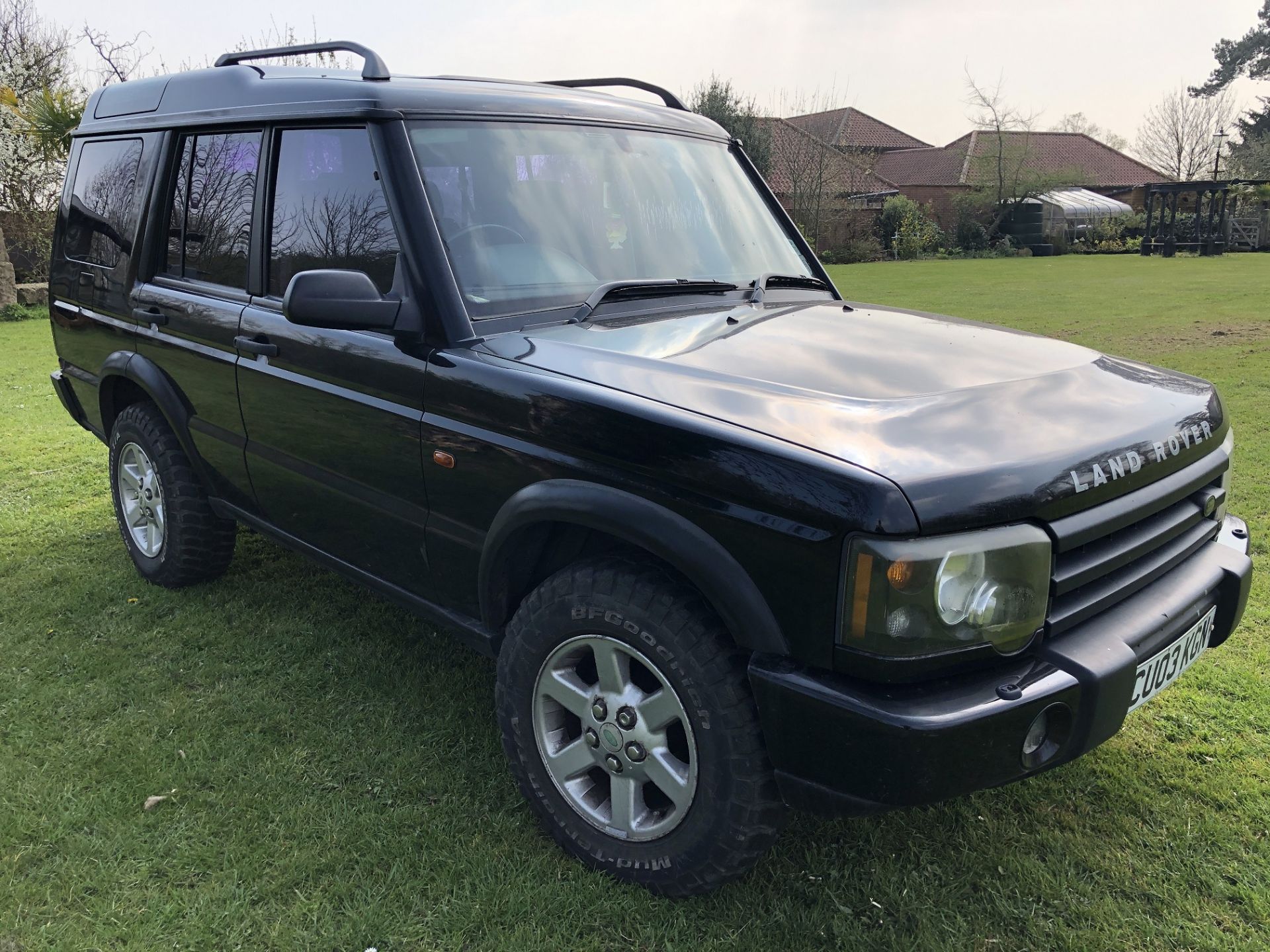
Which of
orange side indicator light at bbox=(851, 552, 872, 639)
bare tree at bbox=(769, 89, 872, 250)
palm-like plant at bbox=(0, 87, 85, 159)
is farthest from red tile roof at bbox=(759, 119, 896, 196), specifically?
orange side indicator light at bbox=(851, 552, 872, 639)

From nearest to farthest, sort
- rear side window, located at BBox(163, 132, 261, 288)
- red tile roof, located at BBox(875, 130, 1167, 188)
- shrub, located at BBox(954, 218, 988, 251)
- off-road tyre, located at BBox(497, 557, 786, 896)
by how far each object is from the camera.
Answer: off-road tyre, located at BBox(497, 557, 786, 896)
rear side window, located at BBox(163, 132, 261, 288)
shrub, located at BBox(954, 218, 988, 251)
red tile roof, located at BBox(875, 130, 1167, 188)

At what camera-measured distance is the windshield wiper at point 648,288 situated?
2.82 metres

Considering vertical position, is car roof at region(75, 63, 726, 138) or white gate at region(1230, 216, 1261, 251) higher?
car roof at region(75, 63, 726, 138)

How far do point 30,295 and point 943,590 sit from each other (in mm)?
17404

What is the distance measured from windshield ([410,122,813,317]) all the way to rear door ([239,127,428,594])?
0.74 feet

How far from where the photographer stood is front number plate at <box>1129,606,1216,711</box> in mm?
2125

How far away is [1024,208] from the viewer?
38.3m

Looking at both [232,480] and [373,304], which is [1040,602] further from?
[232,480]

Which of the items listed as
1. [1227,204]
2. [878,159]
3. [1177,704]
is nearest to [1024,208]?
[1227,204]

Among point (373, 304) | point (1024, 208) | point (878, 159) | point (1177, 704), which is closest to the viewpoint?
point (373, 304)

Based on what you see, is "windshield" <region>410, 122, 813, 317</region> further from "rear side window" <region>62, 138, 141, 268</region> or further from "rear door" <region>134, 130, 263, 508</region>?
"rear side window" <region>62, 138, 141, 268</region>

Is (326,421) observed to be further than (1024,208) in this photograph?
No

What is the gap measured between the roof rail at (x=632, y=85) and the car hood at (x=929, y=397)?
145 centimetres

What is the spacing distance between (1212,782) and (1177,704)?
1.53ft
